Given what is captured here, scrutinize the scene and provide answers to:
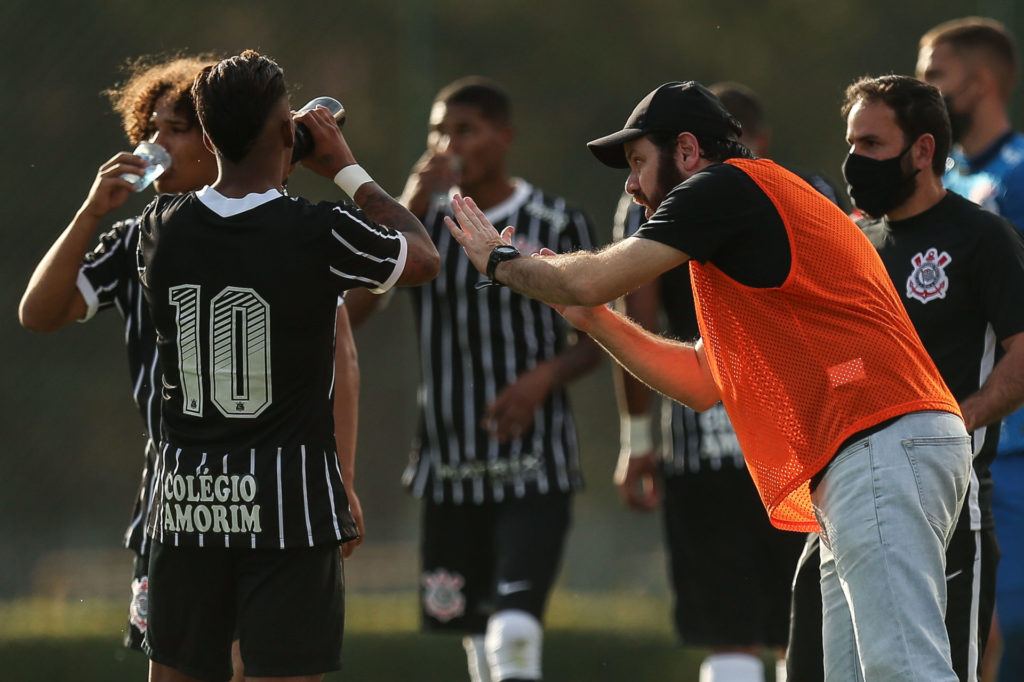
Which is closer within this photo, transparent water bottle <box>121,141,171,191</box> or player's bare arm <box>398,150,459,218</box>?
transparent water bottle <box>121,141,171,191</box>

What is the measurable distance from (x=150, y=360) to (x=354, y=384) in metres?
0.58

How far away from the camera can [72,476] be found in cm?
865

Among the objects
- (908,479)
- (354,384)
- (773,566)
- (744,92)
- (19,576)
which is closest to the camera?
(908,479)

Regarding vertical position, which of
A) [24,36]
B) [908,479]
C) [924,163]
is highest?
[24,36]

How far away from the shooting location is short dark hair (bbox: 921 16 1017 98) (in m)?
6.55

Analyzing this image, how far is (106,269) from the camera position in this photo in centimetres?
422

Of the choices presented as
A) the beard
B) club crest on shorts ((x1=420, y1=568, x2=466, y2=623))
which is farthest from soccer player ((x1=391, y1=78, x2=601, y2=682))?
the beard

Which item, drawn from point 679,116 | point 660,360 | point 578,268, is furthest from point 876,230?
point 578,268

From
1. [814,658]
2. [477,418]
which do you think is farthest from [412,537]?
[814,658]

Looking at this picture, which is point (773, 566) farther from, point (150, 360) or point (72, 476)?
point (72, 476)

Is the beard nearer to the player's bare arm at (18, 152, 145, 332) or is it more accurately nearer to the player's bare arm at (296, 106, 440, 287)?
the player's bare arm at (296, 106, 440, 287)

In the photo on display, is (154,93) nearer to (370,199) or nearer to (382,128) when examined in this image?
(370,199)

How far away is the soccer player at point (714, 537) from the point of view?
19.3ft

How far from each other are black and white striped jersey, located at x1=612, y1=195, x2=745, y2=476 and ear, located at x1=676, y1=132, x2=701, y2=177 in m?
1.96
